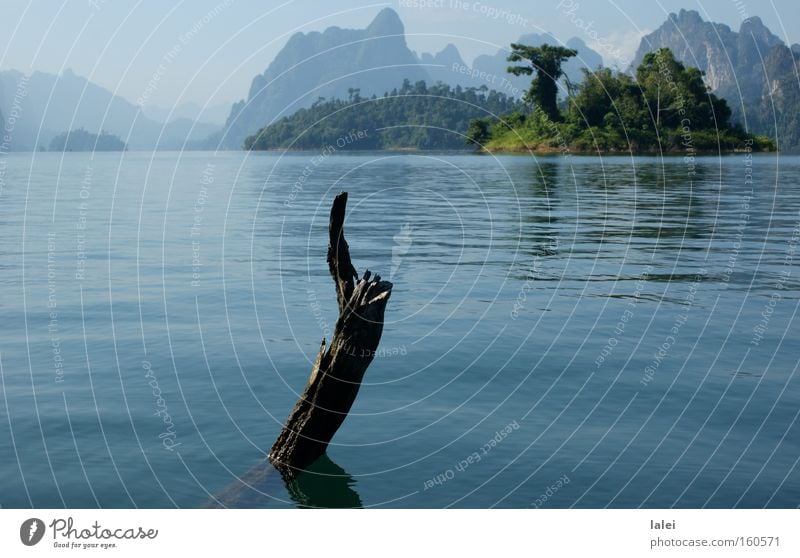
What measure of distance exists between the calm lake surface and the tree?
10298 centimetres

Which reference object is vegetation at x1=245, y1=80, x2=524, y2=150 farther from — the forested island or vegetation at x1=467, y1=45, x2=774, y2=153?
vegetation at x1=467, y1=45, x2=774, y2=153

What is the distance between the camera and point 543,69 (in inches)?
5394

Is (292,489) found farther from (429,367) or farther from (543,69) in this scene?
(543,69)

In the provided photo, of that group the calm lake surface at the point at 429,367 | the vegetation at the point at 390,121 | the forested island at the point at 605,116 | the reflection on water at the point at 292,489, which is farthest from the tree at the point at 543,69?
the reflection on water at the point at 292,489

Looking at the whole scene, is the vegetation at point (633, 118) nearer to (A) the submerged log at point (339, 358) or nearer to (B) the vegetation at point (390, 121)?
(B) the vegetation at point (390, 121)

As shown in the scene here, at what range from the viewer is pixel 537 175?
7856 cm

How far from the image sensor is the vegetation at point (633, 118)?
5266 inches

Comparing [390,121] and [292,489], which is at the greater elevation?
[390,121]

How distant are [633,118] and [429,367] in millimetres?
124420

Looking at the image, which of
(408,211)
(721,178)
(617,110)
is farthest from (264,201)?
(617,110)

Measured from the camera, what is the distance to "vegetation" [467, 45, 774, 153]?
134m

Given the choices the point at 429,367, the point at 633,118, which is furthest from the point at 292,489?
the point at 633,118

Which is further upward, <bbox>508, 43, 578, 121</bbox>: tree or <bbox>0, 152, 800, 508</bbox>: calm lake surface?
<bbox>508, 43, 578, 121</bbox>: tree

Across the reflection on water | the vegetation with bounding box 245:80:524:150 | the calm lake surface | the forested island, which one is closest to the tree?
the forested island
